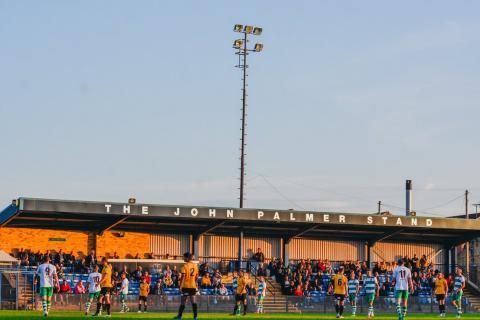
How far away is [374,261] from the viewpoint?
73.2 meters

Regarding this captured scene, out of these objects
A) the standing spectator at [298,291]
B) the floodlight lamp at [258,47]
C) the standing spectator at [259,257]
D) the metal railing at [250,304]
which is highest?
the floodlight lamp at [258,47]

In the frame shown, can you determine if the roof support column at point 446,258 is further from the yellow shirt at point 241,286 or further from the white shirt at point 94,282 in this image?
the white shirt at point 94,282

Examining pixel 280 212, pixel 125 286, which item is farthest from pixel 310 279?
pixel 125 286

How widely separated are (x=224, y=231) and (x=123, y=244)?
716 cm

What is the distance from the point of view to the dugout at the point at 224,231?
61.3 meters

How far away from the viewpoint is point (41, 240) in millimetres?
62594

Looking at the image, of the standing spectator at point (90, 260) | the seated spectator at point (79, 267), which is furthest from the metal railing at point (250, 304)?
the seated spectator at point (79, 267)

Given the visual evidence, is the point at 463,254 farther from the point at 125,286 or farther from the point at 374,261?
the point at 125,286

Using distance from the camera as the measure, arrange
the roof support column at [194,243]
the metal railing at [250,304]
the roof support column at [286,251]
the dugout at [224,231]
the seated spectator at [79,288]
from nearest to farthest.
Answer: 1. the metal railing at [250,304]
2. the seated spectator at [79,288]
3. the dugout at [224,231]
4. the roof support column at [194,243]
5. the roof support column at [286,251]

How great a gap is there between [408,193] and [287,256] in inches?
680

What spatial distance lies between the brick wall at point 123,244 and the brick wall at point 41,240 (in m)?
1.05

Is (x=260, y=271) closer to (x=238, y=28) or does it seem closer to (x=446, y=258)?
(x=446, y=258)

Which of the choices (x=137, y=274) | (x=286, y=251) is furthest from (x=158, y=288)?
(x=286, y=251)

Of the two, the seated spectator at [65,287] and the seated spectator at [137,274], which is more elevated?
the seated spectator at [137,274]
